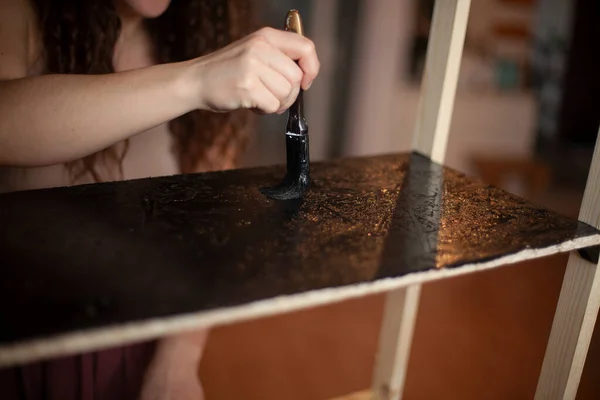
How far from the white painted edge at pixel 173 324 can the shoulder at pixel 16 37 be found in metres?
0.44

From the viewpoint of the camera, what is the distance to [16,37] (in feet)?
2.21

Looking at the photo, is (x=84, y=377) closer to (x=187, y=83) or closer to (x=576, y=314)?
(x=187, y=83)

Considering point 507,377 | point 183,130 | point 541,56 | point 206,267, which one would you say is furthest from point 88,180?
point 541,56

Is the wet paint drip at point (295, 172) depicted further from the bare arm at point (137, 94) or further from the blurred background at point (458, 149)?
the blurred background at point (458, 149)

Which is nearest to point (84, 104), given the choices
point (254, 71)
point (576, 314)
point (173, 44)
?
point (254, 71)

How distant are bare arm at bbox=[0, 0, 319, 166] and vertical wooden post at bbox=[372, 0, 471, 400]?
0.27 metres

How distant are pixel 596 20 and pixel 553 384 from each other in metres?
3.36

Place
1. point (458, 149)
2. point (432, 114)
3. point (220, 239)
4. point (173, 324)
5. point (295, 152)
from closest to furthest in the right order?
1. point (173, 324)
2. point (220, 239)
3. point (295, 152)
4. point (432, 114)
5. point (458, 149)

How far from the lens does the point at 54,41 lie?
2.38 ft

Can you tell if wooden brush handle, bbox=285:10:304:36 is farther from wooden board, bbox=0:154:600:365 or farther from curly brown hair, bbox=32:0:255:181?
curly brown hair, bbox=32:0:255:181

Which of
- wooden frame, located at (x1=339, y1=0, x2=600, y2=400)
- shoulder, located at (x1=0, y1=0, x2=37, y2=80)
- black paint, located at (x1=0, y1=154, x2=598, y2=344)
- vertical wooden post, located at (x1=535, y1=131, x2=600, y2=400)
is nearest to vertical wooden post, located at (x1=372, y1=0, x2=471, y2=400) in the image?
wooden frame, located at (x1=339, y1=0, x2=600, y2=400)

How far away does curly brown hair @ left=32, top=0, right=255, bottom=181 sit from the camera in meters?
0.73

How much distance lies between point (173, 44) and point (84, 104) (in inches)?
14.2

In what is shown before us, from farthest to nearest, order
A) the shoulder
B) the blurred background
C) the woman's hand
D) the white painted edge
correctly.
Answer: the blurred background
the shoulder
the woman's hand
the white painted edge
